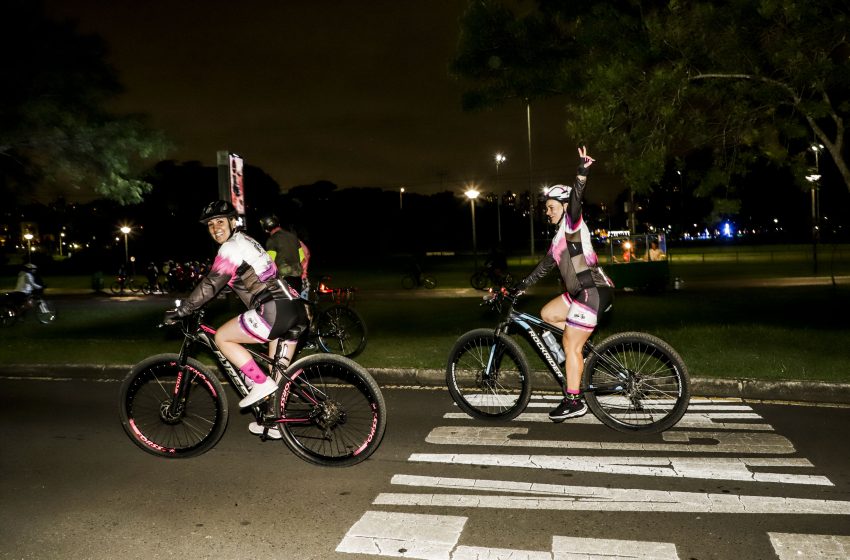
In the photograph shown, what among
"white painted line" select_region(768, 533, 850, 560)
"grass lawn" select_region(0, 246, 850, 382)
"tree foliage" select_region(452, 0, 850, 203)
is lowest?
"white painted line" select_region(768, 533, 850, 560)

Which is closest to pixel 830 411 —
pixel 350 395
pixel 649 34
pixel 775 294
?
pixel 350 395

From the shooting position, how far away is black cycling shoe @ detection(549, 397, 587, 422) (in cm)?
634

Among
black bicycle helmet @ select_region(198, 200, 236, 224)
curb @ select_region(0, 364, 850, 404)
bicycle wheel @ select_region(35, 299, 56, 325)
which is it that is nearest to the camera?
black bicycle helmet @ select_region(198, 200, 236, 224)

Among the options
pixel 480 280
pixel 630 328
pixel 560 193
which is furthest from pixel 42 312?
pixel 560 193

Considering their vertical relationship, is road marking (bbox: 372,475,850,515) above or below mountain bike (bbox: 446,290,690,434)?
below

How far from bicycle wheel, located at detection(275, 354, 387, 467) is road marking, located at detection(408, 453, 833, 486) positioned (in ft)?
1.65

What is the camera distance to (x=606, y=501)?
15.4 ft

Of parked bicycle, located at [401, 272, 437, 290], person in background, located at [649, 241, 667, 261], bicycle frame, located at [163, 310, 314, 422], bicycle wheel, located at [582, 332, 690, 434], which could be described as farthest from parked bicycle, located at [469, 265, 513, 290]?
bicycle frame, located at [163, 310, 314, 422]

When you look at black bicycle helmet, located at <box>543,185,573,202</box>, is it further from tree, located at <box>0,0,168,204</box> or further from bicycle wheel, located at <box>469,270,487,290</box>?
bicycle wheel, located at <box>469,270,487,290</box>

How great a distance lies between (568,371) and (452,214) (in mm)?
126377

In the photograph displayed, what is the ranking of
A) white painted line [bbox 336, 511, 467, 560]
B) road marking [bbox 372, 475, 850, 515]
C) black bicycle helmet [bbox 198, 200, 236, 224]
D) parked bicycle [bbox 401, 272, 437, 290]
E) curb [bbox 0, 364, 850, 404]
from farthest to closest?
1. parked bicycle [bbox 401, 272, 437, 290]
2. curb [bbox 0, 364, 850, 404]
3. black bicycle helmet [bbox 198, 200, 236, 224]
4. road marking [bbox 372, 475, 850, 515]
5. white painted line [bbox 336, 511, 467, 560]

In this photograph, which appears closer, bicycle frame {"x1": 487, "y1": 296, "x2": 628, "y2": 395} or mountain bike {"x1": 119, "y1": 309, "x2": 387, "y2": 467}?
mountain bike {"x1": 119, "y1": 309, "x2": 387, "y2": 467}

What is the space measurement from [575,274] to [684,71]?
6410 mm

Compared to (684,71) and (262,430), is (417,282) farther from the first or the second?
(262,430)
